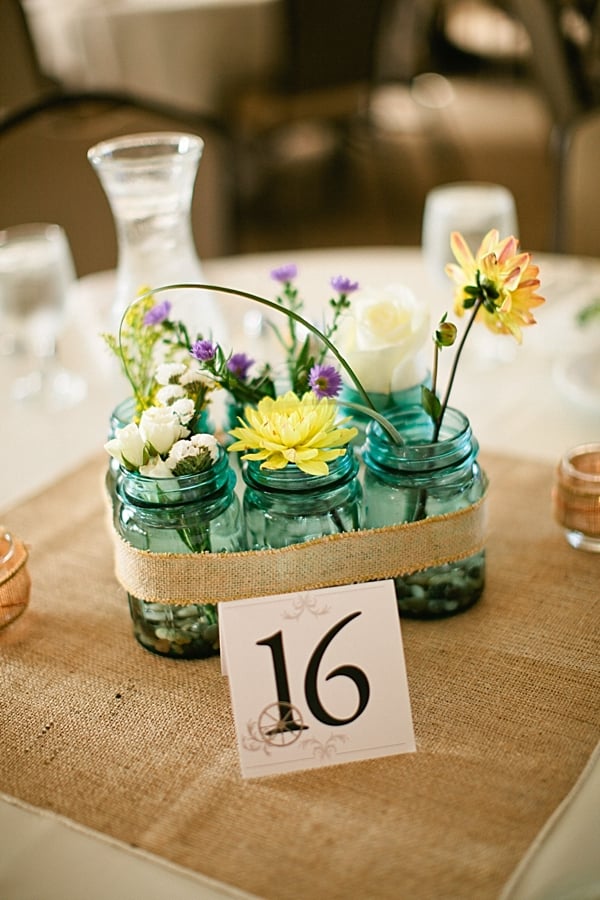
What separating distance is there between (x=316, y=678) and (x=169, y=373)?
285mm

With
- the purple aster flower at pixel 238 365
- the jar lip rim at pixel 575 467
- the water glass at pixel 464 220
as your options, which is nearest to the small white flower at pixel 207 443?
the purple aster flower at pixel 238 365

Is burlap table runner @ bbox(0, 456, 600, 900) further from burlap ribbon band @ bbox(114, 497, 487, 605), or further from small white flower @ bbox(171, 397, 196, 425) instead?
small white flower @ bbox(171, 397, 196, 425)

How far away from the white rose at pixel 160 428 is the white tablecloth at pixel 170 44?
3.25 m

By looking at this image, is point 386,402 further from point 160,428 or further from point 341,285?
point 160,428

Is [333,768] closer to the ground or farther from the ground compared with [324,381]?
closer to the ground

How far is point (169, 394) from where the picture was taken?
78 cm

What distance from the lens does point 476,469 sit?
83cm

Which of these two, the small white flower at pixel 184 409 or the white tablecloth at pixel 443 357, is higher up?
the small white flower at pixel 184 409

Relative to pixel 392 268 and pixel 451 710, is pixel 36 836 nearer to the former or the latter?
pixel 451 710

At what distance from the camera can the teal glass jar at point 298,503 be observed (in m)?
0.76

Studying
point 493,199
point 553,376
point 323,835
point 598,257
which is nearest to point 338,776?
point 323,835

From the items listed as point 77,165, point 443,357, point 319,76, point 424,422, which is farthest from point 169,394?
point 319,76

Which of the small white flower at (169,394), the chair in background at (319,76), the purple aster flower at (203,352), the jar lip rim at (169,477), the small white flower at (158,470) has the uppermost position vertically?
the purple aster flower at (203,352)

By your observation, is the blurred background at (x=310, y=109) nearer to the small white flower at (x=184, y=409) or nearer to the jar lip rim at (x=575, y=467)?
the jar lip rim at (x=575, y=467)
